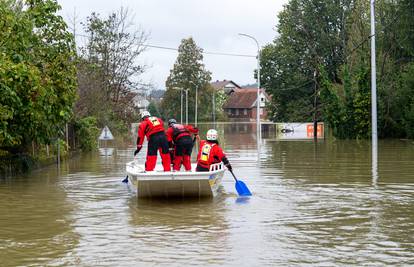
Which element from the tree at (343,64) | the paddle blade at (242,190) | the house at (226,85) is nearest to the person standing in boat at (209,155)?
the paddle blade at (242,190)

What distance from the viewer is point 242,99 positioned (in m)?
153

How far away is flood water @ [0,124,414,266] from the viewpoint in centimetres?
944

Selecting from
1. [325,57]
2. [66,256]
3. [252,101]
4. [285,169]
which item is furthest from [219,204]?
[252,101]

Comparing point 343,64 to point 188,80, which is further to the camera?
point 188,80

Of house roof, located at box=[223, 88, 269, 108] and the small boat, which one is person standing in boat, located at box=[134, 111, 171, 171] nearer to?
the small boat

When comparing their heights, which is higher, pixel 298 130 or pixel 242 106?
pixel 242 106

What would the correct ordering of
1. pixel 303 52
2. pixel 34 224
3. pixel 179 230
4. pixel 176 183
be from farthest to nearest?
pixel 303 52, pixel 176 183, pixel 34 224, pixel 179 230

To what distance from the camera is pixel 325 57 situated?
71.5 m

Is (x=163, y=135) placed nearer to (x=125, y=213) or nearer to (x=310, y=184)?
(x=125, y=213)

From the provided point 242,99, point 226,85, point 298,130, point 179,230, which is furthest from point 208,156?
point 226,85

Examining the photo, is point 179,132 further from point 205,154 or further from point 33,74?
point 33,74

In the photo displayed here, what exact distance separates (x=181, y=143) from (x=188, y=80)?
4032 inches

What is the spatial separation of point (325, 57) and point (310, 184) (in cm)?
5440

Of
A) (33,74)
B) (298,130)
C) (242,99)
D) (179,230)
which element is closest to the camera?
(179,230)
